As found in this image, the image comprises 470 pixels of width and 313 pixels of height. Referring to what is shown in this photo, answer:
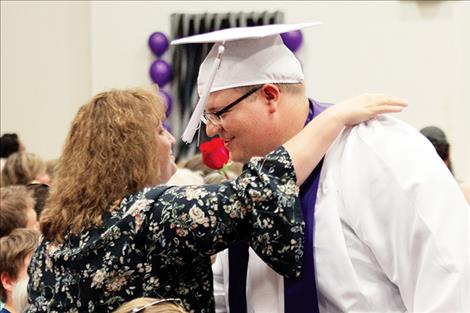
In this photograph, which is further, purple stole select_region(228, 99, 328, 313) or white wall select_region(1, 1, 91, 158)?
white wall select_region(1, 1, 91, 158)

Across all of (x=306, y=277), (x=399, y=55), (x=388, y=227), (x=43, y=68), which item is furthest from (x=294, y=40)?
(x=388, y=227)

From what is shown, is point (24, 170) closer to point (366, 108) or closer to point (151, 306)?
point (151, 306)

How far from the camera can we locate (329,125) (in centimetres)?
237

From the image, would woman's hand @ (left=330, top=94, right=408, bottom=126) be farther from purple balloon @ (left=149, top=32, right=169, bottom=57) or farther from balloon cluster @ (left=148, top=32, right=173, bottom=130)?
purple balloon @ (left=149, top=32, right=169, bottom=57)

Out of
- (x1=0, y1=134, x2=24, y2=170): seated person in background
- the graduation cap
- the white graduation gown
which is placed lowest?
(x1=0, y1=134, x2=24, y2=170): seated person in background

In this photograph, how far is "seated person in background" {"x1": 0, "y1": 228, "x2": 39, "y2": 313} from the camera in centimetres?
397

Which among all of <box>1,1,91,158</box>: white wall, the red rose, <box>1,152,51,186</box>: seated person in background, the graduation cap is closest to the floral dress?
the graduation cap

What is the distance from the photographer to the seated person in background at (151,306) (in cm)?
236

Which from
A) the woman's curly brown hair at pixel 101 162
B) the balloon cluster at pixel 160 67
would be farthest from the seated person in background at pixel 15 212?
the balloon cluster at pixel 160 67

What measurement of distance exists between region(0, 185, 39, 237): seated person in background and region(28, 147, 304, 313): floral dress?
2.01 m

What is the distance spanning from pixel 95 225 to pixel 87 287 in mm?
175

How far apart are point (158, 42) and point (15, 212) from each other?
468cm

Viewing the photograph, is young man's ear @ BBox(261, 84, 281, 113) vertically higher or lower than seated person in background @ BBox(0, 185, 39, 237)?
higher

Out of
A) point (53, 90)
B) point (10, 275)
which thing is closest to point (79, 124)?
point (10, 275)
